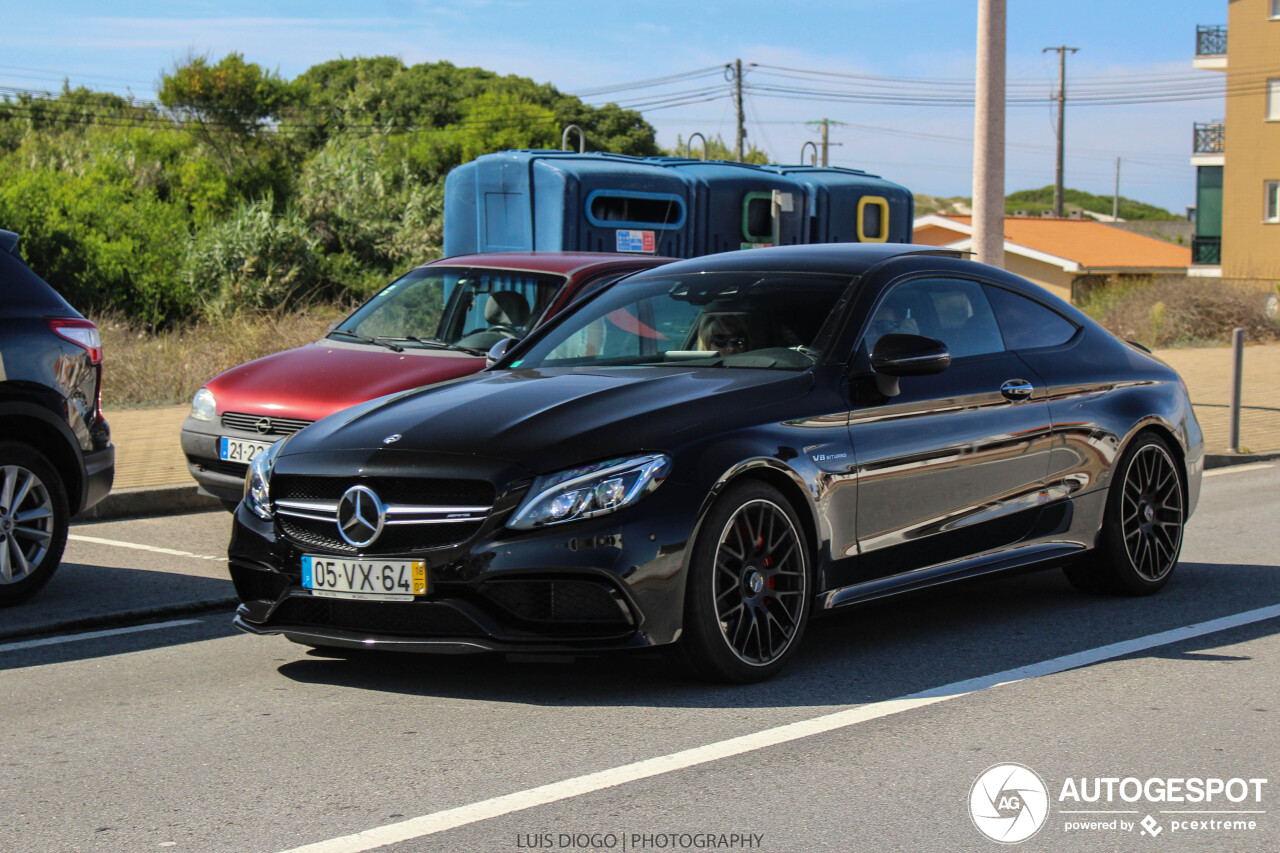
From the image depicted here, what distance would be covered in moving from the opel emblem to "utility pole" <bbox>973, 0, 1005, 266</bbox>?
347 inches

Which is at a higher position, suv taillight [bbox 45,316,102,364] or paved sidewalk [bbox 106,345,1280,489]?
suv taillight [bbox 45,316,102,364]

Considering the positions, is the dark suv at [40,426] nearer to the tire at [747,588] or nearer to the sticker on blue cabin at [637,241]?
the tire at [747,588]

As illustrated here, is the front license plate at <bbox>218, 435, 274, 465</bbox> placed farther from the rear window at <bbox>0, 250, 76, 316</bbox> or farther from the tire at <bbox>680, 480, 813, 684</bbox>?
the tire at <bbox>680, 480, 813, 684</bbox>

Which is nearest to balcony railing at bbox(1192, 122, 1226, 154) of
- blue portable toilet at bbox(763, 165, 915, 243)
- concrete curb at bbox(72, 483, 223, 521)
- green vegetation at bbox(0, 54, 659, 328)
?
green vegetation at bbox(0, 54, 659, 328)

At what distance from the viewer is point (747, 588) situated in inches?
210

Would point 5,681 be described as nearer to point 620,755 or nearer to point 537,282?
point 620,755

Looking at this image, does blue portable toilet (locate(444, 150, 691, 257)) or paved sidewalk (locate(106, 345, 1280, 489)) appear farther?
blue portable toilet (locate(444, 150, 691, 257))

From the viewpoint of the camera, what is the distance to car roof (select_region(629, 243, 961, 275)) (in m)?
6.38

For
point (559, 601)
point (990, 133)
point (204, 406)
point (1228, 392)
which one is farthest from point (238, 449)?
point (1228, 392)

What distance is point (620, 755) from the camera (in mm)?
4590

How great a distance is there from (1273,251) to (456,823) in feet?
171

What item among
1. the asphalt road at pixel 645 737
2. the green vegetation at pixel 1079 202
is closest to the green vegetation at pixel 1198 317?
the asphalt road at pixel 645 737

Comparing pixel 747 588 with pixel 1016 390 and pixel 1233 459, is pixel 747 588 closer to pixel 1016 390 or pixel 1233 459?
pixel 1016 390

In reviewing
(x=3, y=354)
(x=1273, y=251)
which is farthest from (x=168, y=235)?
(x=1273, y=251)
